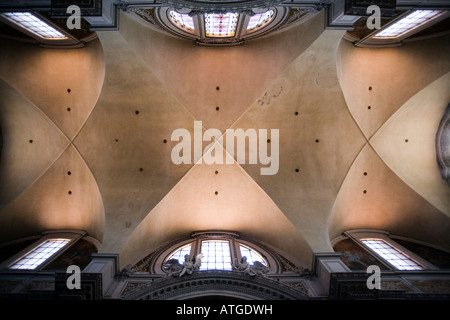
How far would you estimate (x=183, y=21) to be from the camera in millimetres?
9922

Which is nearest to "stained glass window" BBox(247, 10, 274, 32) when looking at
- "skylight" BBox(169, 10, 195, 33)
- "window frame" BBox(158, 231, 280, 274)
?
"skylight" BBox(169, 10, 195, 33)

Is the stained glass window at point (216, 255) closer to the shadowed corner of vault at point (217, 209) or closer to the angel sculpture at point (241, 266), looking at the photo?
the angel sculpture at point (241, 266)

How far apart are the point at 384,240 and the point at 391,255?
3.96ft

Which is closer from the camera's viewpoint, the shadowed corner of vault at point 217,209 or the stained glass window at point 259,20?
the stained glass window at point 259,20

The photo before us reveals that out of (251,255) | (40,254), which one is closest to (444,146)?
(251,255)

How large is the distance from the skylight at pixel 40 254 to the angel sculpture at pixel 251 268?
650 cm

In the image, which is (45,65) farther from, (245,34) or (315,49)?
(315,49)

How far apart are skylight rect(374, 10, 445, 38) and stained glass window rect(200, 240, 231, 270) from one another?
9267mm

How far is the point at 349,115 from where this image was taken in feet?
35.5

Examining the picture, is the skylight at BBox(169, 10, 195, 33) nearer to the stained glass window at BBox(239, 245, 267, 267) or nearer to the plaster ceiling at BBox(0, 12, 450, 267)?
the plaster ceiling at BBox(0, 12, 450, 267)

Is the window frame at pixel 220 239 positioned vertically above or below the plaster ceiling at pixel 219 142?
below

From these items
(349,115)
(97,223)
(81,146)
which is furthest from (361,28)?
(97,223)

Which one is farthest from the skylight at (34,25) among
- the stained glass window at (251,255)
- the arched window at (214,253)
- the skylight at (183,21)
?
the stained glass window at (251,255)

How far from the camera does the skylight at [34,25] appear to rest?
27.9ft
